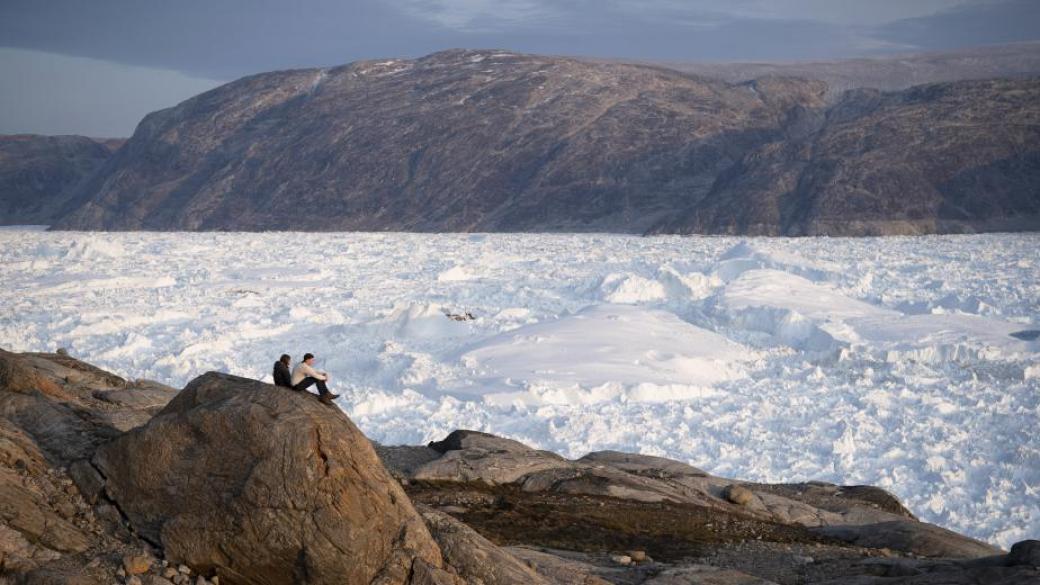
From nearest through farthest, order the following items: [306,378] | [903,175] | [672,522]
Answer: [306,378] → [672,522] → [903,175]

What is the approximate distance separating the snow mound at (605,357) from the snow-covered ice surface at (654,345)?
65mm

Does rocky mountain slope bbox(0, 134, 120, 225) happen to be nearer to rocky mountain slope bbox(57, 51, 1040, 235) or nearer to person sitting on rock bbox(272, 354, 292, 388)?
rocky mountain slope bbox(57, 51, 1040, 235)

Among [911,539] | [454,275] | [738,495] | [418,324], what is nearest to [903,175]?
[454,275]

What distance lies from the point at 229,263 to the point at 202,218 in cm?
3920

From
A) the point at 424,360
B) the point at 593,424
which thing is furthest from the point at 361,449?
the point at 424,360

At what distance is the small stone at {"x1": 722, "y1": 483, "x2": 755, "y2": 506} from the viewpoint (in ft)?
35.9

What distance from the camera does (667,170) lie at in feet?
213

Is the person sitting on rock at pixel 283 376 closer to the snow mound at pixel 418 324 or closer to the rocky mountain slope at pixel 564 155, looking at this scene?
the snow mound at pixel 418 324

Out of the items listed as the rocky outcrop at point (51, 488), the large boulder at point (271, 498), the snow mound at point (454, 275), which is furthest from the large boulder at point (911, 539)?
the snow mound at point (454, 275)

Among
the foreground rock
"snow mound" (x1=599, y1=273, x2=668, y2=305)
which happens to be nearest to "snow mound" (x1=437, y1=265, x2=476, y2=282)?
"snow mound" (x1=599, y1=273, x2=668, y2=305)

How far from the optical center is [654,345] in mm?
20203

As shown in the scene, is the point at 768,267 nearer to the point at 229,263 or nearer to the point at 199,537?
the point at 229,263

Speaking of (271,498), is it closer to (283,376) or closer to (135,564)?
(135,564)

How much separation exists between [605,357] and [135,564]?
13496 mm
